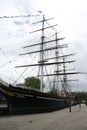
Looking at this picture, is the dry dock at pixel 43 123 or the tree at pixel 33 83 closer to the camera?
the dry dock at pixel 43 123

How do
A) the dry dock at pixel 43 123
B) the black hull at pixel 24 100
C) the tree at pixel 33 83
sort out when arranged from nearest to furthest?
1. the dry dock at pixel 43 123
2. the black hull at pixel 24 100
3. the tree at pixel 33 83

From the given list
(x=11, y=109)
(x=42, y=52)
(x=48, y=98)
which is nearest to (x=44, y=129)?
(x=11, y=109)

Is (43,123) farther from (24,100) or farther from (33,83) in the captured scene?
(33,83)

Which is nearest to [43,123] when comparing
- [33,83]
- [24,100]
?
[24,100]

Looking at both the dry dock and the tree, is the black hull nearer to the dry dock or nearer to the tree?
the dry dock

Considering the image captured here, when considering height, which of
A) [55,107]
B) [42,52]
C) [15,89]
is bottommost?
[55,107]

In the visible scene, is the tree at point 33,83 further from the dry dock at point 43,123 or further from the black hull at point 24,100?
the dry dock at point 43,123

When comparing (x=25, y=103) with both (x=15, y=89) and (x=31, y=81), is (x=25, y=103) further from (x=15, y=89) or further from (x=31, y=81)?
(x=31, y=81)

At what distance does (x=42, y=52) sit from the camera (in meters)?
48.8

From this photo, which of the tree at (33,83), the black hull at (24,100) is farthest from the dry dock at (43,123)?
the tree at (33,83)

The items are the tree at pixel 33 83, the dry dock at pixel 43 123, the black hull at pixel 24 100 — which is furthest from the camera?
the tree at pixel 33 83

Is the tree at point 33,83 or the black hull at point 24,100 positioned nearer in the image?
the black hull at point 24,100

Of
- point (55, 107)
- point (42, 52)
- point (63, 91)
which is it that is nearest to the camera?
point (55, 107)

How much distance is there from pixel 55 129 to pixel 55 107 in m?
25.8
